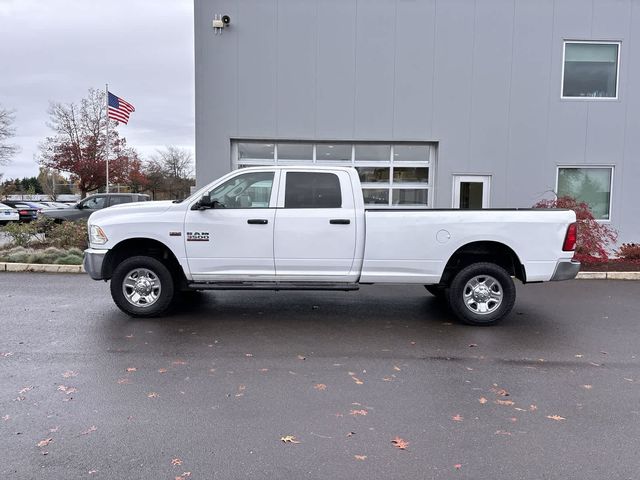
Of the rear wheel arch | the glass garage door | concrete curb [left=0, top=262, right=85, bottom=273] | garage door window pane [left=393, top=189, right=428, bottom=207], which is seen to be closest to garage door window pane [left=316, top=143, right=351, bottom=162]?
the glass garage door

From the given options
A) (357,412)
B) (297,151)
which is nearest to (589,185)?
(297,151)

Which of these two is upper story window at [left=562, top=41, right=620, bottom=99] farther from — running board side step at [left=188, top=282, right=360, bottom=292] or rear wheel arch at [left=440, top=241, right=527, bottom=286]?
running board side step at [left=188, top=282, right=360, bottom=292]

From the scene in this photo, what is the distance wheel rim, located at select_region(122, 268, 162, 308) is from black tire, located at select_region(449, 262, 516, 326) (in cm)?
399

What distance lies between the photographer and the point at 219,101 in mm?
13281

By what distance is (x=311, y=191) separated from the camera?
21.9 feet

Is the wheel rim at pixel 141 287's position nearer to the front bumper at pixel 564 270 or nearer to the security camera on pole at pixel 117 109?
the front bumper at pixel 564 270

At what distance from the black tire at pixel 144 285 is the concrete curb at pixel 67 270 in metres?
4.65

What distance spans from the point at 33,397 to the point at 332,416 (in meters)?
2.53

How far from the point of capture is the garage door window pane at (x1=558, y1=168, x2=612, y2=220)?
45.4 feet

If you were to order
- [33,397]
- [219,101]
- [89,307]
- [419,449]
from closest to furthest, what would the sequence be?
[419,449] < [33,397] < [89,307] < [219,101]

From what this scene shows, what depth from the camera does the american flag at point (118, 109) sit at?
1916 centimetres

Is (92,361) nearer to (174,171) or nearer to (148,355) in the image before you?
(148,355)

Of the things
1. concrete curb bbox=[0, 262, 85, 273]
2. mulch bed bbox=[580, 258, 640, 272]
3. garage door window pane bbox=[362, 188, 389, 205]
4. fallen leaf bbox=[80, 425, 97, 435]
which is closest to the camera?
fallen leaf bbox=[80, 425, 97, 435]

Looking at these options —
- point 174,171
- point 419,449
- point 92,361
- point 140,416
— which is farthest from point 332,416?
point 174,171
